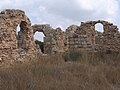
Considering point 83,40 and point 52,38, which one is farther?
point 52,38

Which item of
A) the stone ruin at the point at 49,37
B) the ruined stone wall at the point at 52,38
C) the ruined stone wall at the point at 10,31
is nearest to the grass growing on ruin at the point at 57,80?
the ruined stone wall at the point at 10,31

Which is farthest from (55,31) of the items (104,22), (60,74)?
(60,74)

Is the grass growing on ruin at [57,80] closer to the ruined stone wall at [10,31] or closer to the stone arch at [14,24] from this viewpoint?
the ruined stone wall at [10,31]

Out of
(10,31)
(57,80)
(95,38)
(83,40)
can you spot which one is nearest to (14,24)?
(10,31)

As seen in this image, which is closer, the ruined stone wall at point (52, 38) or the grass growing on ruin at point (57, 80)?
the grass growing on ruin at point (57, 80)

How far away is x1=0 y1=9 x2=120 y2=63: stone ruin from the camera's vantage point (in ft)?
44.4

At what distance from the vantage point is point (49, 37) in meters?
21.5

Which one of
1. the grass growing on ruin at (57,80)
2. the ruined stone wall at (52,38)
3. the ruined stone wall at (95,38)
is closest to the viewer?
the grass growing on ruin at (57,80)

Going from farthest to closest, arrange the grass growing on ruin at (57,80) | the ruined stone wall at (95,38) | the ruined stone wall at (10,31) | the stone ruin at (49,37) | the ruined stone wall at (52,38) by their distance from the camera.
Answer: the ruined stone wall at (52,38) → the ruined stone wall at (95,38) → the stone ruin at (49,37) → the ruined stone wall at (10,31) → the grass growing on ruin at (57,80)

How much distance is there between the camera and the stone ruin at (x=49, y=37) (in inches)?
533

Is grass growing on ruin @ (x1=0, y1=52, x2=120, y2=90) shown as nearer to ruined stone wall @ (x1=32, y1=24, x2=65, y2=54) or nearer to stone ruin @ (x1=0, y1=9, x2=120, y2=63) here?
stone ruin @ (x1=0, y1=9, x2=120, y2=63)

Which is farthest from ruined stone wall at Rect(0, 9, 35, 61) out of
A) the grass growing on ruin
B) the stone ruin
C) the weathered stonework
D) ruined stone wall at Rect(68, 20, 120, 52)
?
ruined stone wall at Rect(68, 20, 120, 52)

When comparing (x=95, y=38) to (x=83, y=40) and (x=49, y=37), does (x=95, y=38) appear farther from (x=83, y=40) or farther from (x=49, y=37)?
(x=49, y=37)

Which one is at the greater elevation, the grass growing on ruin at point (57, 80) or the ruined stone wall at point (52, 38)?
the ruined stone wall at point (52, 38)
